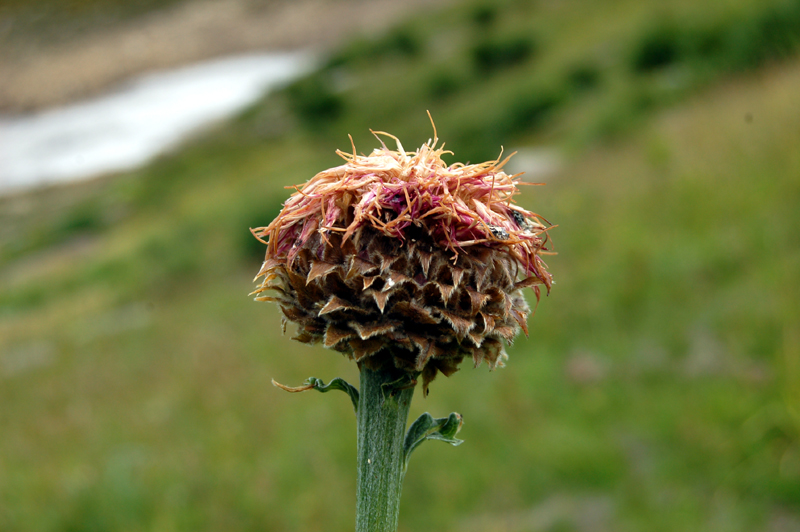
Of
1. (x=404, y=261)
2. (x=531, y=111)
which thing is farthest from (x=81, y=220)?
(x=404, y=261)

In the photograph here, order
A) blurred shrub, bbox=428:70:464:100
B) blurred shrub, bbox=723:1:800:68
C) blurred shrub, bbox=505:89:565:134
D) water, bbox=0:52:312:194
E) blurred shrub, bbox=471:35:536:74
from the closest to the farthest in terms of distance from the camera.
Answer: blurred shrub, bbox=723:1:800:68, blurred shrub, bbox=505:89:565:134, water, bbox=0:52:312:194, blurred shrub, bbox=428:70:464:100, blurred shrub, bbox=471:35:536:74

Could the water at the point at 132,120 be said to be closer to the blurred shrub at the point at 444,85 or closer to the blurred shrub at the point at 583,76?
the blurred shrub at the point at 444,85

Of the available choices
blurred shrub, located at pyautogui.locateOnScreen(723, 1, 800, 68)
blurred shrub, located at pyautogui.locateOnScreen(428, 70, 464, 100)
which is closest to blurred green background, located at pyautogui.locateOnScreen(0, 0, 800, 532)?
blurred shrub, located at pyautogui.locateOnScreen(723, 1, 800, 68)

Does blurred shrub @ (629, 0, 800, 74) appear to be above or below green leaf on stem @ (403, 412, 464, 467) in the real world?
above

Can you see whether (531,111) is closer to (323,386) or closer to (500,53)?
(500,53)

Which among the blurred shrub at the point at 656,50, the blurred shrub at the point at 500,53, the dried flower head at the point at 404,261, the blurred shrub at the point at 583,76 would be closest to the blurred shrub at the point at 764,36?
the blurred shrub at the point at 656,50

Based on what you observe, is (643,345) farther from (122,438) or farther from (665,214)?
(122,438)

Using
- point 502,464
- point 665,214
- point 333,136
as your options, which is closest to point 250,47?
point 333,136

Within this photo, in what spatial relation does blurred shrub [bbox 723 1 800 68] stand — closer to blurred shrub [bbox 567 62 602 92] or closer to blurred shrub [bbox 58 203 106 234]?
blurred shrub [bbox 567 62 602 92]
